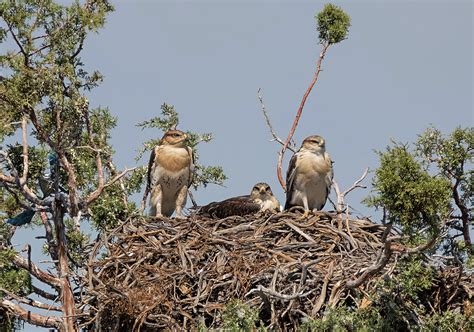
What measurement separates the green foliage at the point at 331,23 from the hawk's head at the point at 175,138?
2.51m

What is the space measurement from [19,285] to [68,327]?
1510mm

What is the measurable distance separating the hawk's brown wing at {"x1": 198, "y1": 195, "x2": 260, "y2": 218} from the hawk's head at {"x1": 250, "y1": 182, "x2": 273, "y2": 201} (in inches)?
7.1

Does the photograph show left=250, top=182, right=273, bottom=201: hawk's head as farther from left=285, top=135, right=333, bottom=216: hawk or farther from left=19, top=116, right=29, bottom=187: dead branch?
left=19, top=116, right=29, bottom=187: dead branch

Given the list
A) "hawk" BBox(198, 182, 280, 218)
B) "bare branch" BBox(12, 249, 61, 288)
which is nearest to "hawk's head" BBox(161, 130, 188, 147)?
"hawk" BBox(198, 182, 280, 218)

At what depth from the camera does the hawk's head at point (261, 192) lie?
55.3 ft

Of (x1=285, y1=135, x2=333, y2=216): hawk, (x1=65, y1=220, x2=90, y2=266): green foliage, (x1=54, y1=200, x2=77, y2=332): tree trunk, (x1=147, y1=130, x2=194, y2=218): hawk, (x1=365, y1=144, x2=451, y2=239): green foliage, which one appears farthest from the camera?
(x1=147, y1=130, x2=194, y2=218): hawk

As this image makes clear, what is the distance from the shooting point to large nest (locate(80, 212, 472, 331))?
13.2m

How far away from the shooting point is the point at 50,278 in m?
15.2

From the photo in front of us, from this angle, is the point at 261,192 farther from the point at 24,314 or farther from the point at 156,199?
the point at 24,314

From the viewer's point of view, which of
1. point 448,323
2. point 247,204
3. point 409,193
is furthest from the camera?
point 247,204

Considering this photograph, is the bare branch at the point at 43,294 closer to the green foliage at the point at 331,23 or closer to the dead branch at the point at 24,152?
the dead branch at the point at 24,152

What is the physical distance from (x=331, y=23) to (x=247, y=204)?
2.94m

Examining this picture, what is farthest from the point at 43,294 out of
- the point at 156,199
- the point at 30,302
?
the point at 156,199

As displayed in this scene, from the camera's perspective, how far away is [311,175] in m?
16.5
